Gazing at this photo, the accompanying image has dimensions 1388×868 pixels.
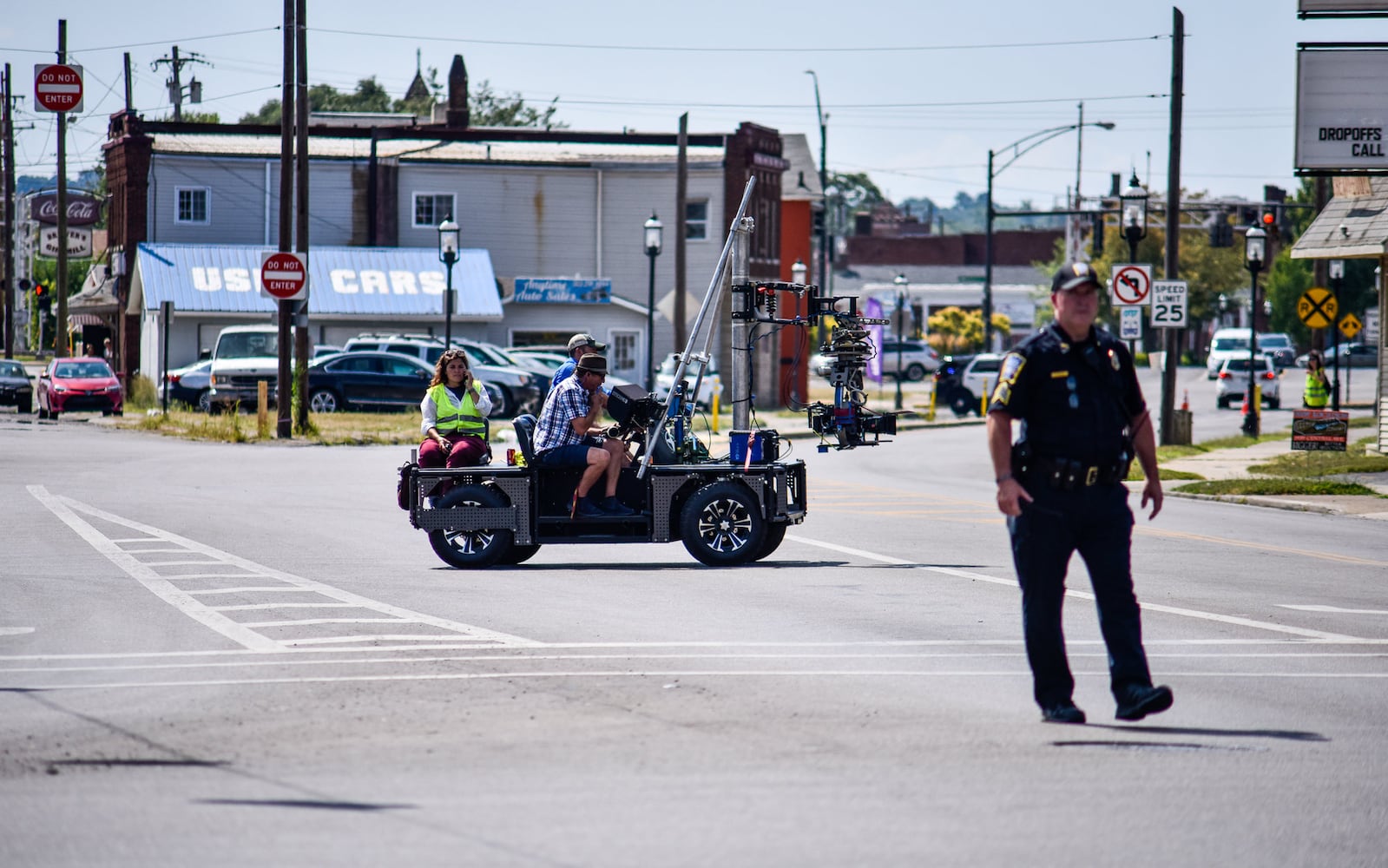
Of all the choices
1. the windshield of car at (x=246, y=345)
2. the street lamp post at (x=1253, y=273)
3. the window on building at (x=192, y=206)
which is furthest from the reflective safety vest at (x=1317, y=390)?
the window on building at (x=192, y=206)

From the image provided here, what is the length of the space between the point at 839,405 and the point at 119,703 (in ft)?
25.7

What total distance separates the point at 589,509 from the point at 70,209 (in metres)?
56.2

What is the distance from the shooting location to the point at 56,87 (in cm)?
5166

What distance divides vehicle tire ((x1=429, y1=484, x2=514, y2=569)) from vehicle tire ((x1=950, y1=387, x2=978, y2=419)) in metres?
40.3

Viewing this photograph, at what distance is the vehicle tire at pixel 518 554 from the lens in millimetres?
14945

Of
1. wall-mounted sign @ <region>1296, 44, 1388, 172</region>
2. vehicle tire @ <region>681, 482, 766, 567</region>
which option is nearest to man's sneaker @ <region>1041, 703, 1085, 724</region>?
vehicle tire @ <region>681, 482, 766, 567</region>

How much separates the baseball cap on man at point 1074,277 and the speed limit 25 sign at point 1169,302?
22957 mm

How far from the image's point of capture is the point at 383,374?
41.0 meters

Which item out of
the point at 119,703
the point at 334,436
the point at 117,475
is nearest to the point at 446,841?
the point at 119,703

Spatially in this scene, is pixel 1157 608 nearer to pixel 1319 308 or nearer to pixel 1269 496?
pixel 1269 496

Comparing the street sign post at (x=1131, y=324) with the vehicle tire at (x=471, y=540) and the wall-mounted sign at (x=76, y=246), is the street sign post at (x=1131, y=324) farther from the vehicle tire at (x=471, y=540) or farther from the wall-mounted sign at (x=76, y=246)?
the wall-mounted sign at (x=76, y=246)

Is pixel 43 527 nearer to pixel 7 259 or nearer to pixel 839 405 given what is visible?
pixel 839 405

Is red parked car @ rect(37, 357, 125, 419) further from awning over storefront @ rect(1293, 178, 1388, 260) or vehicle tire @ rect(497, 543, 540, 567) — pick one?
vehicle tire @ rect(497, 543, 540, 567)

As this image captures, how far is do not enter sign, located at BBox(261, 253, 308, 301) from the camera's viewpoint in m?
33.7
